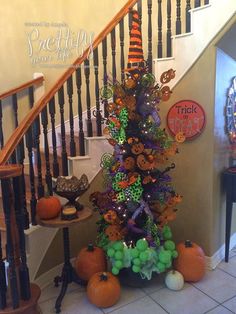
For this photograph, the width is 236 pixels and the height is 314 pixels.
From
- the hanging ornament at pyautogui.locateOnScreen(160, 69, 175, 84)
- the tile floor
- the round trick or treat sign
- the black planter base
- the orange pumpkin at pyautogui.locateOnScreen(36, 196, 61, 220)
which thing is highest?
the hanging ornament at pyautogui.locateOnScreen(160, 69, 175, 84)

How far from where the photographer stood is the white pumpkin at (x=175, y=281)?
7.68ft

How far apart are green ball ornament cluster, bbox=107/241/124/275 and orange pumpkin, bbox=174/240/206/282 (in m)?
0.54

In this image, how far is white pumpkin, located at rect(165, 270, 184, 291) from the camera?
2.34 m

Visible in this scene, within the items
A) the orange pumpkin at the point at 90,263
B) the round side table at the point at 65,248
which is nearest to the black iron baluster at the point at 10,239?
the round side table at the point at 65,248

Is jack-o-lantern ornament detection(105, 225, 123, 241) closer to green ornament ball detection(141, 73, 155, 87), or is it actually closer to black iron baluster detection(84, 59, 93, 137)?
black iron baluster detection(84, 59, 93, 137)

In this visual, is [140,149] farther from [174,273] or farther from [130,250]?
[174,273]

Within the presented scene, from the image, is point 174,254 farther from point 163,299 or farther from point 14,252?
point 14,252

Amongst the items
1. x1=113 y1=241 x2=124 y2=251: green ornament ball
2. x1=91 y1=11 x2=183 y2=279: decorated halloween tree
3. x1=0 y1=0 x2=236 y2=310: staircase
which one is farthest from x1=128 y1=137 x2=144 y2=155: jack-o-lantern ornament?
x1=113 y1=241 x2=124 y2=251: green ornament ball

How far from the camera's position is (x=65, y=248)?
2363mm

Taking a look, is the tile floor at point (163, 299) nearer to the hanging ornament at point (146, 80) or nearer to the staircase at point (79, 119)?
the staircase at point (79, 119)

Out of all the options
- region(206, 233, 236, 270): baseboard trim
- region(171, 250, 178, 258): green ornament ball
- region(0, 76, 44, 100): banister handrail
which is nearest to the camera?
region(171, 250, 178, 258): green ornament ball

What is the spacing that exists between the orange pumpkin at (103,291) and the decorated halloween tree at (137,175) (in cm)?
14

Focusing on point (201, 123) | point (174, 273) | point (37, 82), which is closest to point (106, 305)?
point (174, 273)

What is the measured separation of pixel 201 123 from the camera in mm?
2584
